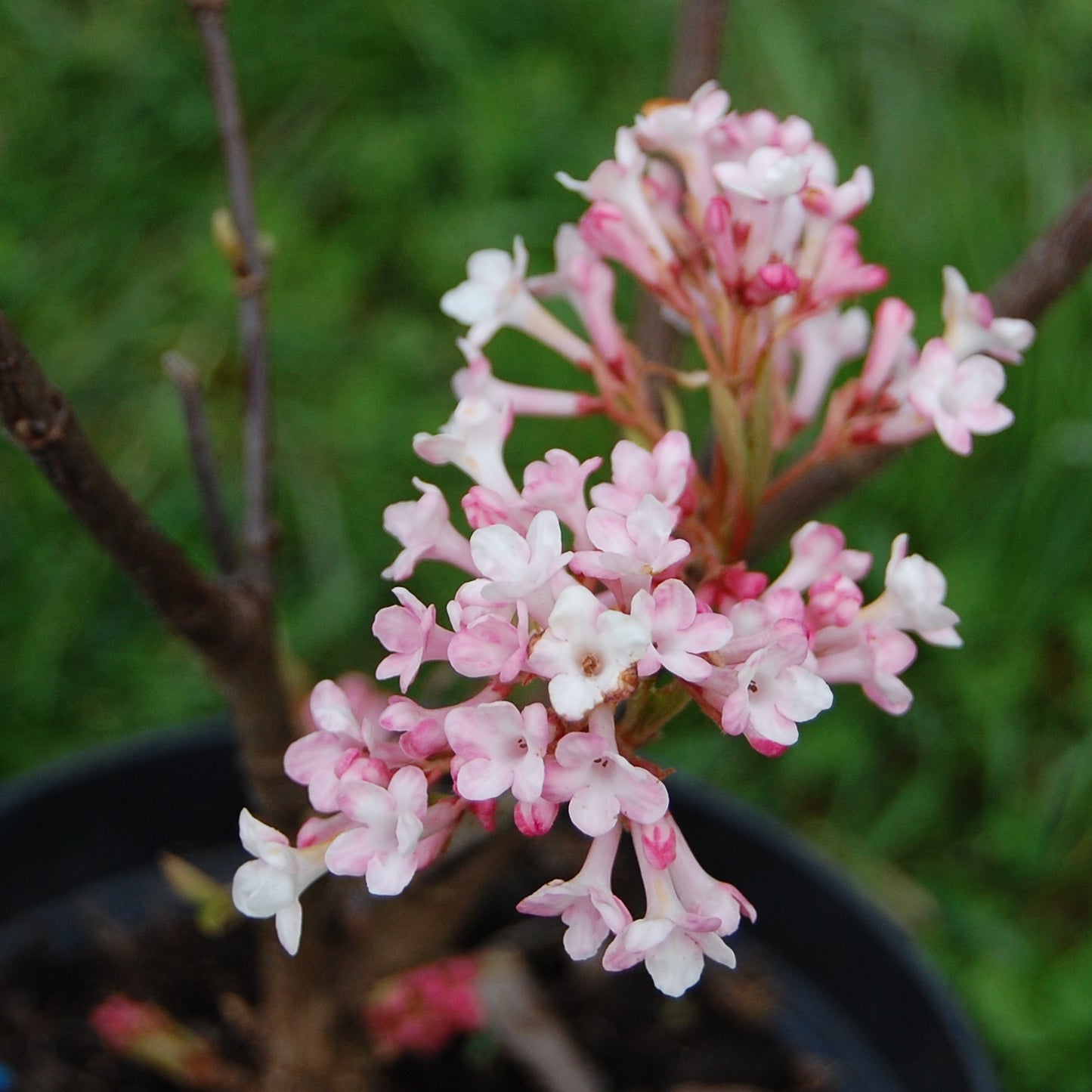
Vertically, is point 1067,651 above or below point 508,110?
below

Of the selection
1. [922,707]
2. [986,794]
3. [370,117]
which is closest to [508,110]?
[370,117]

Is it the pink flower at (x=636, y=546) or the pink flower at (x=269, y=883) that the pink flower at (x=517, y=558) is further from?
the pink flower at (x=269, y=883)

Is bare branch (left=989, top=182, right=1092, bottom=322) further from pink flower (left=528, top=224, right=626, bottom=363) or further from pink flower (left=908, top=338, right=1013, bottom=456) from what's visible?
pink flower (left=528, top=224, right=626, bottom=363)

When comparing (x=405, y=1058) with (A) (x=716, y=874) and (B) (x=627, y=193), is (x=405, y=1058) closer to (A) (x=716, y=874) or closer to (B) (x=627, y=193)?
(A) (x=716, y=874)

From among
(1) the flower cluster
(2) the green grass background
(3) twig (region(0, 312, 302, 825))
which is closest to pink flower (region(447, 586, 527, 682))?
(1) the flower cluster

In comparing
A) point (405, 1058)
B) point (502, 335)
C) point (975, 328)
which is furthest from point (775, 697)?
point (502, 335)

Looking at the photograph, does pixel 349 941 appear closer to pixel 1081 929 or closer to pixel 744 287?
pixel 744 287
